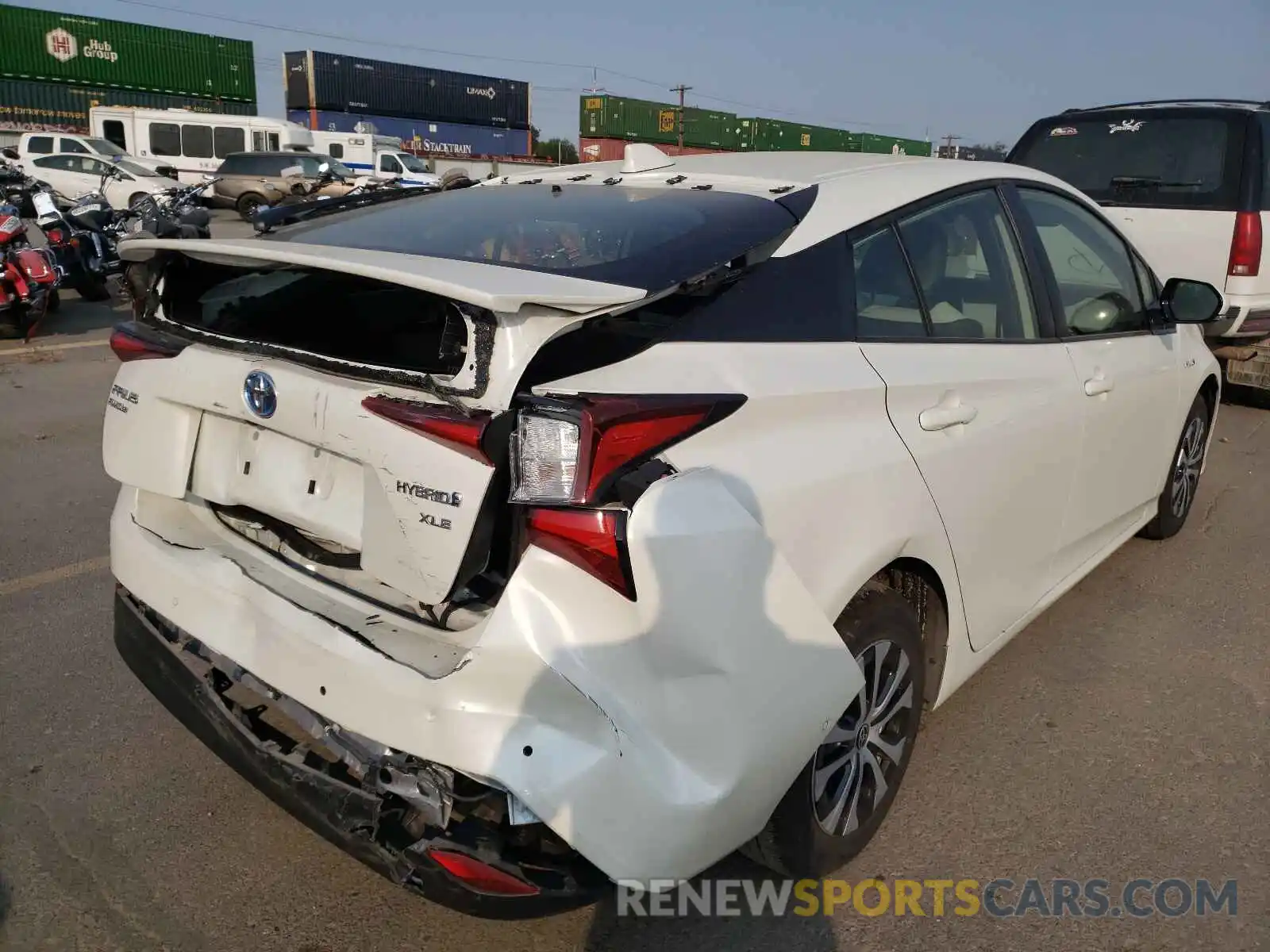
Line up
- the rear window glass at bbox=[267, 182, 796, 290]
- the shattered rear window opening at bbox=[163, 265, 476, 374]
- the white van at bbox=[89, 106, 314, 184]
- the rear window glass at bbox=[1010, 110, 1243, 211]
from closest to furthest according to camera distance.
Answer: the shattered rear window opening at bbox=[163, 265, 476, 374] < the rear window glass at bbox=[267, 182, 796, 290] < the rear window glass at bbox=[1010, 110, 1243, 211] < the white van at bbox=[89, 106, 314, 184]

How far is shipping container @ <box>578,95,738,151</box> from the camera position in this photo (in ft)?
174

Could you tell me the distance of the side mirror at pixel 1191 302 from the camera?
3727 mm

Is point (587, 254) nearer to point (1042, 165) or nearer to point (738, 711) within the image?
point (738, 711)

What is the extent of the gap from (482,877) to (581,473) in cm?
76

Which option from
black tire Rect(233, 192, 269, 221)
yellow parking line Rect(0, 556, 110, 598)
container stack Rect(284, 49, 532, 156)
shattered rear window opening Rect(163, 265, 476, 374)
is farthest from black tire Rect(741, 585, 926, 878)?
container stack Rect(284, 49, 532, 156)

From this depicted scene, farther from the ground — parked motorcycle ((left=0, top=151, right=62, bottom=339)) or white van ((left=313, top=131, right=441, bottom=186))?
white van ((left=313, top=131, right=441, bottom=186))

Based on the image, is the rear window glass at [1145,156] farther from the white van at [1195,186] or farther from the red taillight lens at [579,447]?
the red taillight lens at [579,447]

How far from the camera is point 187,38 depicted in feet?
128

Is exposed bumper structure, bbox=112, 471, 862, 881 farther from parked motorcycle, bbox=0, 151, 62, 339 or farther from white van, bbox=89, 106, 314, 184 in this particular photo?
white van, bbox=89, 106, 314, 184

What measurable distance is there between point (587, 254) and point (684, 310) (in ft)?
1.07

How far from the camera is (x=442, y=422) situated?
5.97 feet

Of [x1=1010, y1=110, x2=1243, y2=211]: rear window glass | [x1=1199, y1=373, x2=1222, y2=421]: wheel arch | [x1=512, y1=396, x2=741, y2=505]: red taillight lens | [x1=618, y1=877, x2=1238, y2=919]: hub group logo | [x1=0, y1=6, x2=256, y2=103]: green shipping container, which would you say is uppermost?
[x1=0, y1=6, x2=256, y2=103]: green shipping container

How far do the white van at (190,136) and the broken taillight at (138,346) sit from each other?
28448 mm

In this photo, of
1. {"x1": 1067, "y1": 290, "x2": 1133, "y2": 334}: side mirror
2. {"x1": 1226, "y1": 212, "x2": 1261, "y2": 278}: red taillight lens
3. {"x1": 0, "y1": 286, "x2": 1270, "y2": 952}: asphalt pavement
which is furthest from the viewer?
{"x1": 1226, "y1": 212, "x2": 1261, "y2": 278}: red taillight lens
